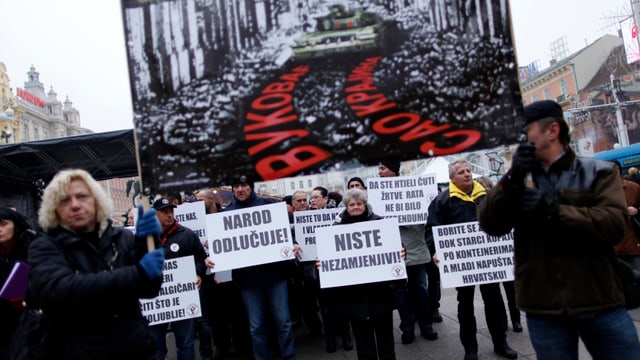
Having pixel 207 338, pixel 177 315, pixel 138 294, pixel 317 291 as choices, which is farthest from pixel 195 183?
pixel 317 291

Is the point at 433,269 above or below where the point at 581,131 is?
below

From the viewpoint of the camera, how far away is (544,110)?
2.71m

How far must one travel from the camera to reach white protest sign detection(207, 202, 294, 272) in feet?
16.0

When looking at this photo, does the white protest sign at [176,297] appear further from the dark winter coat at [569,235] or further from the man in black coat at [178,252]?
the dark winter coat at [569,235]

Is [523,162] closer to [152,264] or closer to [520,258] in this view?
[520,258]

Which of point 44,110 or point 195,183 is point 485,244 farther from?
point 44,110

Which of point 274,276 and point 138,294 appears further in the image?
point 274,276

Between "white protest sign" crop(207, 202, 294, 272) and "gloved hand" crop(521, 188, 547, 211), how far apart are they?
110 inches

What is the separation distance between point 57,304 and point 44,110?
91223 mm

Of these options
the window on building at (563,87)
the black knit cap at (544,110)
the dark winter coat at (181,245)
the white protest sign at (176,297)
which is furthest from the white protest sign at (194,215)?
the window on building at (563,87)

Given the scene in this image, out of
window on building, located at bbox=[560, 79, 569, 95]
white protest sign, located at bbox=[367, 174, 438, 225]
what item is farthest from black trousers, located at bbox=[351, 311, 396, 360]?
window on building, located at bbox=[560, 79, 569, 95]

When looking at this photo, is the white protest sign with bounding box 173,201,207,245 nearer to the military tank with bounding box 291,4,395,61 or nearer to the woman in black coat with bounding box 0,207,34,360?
the woman in black coat with bounding box 0,207,34,360

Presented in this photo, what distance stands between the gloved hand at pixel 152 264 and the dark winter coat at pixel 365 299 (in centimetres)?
232

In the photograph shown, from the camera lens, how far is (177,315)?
501 cm
